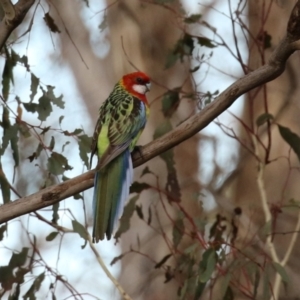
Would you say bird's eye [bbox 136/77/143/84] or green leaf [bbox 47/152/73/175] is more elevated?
bird's eye [bbox 136/77/143/84]

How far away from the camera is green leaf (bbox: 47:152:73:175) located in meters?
2.30

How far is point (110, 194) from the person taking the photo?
6.64 ft

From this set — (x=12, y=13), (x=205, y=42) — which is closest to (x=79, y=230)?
(x=12, y=13)

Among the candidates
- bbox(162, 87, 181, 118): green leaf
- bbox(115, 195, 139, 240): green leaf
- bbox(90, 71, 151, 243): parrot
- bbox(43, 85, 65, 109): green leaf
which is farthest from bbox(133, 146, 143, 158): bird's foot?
bbox(162, 87, 181, 118): green leaf

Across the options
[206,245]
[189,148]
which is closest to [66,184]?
[206,245]

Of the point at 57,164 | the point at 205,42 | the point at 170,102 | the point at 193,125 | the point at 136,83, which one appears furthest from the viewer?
the point at 170,102

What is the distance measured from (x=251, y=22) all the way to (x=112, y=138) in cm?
179

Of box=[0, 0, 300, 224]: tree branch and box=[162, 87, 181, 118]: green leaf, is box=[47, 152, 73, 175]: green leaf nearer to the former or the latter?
box=[0, 0, 300, 224]: tree branch

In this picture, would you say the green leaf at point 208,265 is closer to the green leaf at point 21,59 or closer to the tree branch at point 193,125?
the tree branch at point 193,125

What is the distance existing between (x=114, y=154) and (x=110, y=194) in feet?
0.44

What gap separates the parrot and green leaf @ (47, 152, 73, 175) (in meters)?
0.17

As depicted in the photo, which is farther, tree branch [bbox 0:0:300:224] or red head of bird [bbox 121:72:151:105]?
red head of bird [bbox 121:72:151:105]

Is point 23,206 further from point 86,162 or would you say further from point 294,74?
point 294,74

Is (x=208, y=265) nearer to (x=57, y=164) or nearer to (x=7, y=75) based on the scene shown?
(x=57, y=164)
